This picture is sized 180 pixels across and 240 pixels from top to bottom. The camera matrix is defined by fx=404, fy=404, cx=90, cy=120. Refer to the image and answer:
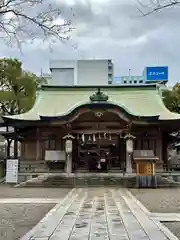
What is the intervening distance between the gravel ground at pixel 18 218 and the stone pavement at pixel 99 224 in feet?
0.92

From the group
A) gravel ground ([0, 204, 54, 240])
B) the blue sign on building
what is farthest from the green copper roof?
the blue sign on building

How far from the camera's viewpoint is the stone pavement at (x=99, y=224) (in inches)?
285

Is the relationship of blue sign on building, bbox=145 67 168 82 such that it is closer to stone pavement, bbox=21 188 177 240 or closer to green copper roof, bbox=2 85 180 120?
green copper roof, bbox=2 85 180 120

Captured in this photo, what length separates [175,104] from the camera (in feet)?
129

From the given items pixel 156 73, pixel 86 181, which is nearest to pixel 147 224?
pixel 86 181

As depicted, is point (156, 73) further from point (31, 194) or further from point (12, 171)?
point (31, 194)

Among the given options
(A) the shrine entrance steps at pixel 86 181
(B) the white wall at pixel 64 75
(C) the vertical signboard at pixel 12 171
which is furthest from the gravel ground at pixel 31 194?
(B) the white wall at pixel 64 75

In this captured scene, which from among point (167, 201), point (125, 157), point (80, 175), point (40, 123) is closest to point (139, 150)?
point (125, 157)

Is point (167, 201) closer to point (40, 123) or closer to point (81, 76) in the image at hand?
point (40, 123)

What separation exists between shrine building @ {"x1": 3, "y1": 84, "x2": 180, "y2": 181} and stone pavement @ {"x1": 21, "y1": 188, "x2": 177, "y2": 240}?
1378cm

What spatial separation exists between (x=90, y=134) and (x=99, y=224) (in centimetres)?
→ 1853

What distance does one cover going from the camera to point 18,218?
32.0 feet

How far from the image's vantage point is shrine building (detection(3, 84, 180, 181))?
83.8 ft

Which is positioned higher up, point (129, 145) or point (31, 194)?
point (129, 145)
